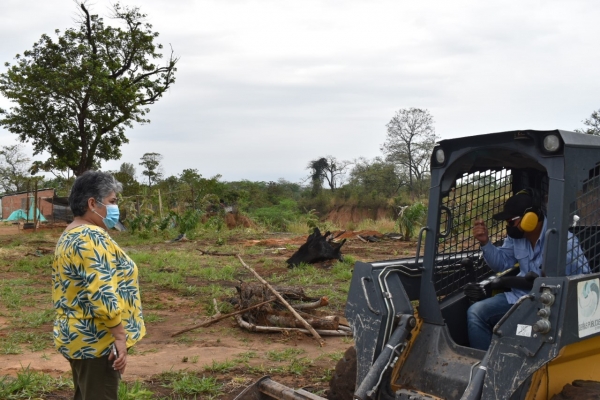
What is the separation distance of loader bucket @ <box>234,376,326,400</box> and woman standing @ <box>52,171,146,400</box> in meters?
1.20

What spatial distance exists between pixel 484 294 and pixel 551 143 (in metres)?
1.30

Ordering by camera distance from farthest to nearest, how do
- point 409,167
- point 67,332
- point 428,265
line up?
1. point 409,167
2. point 428,265
3. point 67,332

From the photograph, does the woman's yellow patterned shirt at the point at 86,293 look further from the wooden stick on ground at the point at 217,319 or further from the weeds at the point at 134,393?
the wooden stick on ground at the point at 217,319

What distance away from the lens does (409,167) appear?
46.7 m

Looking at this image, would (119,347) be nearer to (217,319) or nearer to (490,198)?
(490,198)

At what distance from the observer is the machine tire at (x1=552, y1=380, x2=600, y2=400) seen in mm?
3166

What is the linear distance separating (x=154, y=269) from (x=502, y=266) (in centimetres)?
1034

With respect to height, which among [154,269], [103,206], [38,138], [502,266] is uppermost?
[38,138]

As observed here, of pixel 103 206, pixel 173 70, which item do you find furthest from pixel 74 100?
pixel 103 206

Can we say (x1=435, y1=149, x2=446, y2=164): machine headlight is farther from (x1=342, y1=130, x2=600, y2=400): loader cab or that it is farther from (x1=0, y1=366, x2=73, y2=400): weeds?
(x1=0, y1=366, x2=73, y2=400): weeds

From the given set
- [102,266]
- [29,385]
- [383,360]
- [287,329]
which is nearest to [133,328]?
[102,266]

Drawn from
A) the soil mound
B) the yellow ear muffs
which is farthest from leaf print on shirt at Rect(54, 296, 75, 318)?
the soil mound

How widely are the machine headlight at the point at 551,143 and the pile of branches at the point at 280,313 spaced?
461cm

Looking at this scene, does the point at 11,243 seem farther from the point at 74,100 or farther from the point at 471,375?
the point at 471,375
